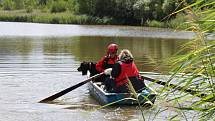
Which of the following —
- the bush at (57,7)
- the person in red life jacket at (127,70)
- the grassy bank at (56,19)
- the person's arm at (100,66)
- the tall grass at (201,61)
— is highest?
the tall grass at (201,61)

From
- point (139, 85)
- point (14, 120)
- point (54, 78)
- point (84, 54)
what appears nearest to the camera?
point (14, 120)

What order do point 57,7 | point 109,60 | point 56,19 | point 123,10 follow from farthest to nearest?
1. point 57,7
2. point 123,10
3. point 56,19
4. point 109,60

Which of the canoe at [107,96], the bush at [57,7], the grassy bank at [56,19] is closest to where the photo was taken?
the canoe at [107,96]

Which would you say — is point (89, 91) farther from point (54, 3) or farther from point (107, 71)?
point (54, 3)

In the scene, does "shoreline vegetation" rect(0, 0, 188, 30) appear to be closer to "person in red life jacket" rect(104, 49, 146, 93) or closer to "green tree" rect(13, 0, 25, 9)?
"green tree" rect(13, 0, 25, 9)

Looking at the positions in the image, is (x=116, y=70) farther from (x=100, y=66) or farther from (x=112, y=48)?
(x=100, y=66)

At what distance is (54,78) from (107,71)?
4372 mm

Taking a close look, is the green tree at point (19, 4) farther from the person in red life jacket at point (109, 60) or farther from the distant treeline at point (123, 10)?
the person in red life jacket at point (109, 60)

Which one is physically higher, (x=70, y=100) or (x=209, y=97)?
(x=209, y=97)

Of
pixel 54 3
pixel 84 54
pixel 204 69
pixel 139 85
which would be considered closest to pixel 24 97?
pixel 139 85

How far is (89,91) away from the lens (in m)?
13.9

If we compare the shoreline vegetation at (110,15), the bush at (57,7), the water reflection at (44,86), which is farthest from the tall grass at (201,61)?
the bush at (57,7)

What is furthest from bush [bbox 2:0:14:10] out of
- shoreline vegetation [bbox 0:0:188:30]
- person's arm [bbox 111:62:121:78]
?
person's arm [bbox 111:62:121:78]

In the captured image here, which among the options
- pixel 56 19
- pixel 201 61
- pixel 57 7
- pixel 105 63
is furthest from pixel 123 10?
pixel 201 61
